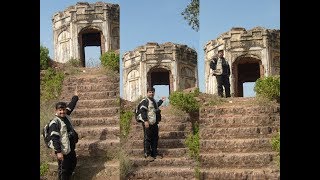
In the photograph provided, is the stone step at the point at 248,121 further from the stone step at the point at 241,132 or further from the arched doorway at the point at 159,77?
the arched doorway at the point at 159,77

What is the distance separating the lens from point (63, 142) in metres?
4.80

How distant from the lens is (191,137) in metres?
5.43

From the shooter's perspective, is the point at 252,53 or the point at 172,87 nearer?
the point at 172,87

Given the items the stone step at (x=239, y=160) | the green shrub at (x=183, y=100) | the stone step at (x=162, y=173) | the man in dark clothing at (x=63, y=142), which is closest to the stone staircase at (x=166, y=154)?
the stone step at (x=162, y=173)

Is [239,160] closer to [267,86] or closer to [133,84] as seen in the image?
[267,86]

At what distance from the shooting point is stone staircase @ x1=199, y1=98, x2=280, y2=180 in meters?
5.91

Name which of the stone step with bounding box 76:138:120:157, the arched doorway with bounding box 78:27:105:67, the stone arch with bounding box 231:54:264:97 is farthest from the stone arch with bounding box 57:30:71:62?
the stone arch with bounding box 231:54:264:97

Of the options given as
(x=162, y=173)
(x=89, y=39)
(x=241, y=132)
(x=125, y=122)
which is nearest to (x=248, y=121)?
(x=241, y=132)

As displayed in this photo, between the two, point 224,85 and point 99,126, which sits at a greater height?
point 224,85
